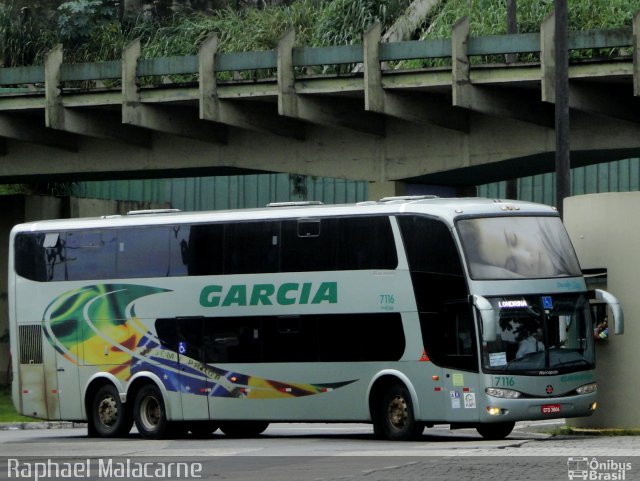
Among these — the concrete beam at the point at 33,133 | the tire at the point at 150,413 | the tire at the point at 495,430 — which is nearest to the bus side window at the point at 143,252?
the tire at the point at 150,413

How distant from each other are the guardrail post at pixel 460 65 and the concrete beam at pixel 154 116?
6.35 metres

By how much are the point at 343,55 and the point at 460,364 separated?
905 cm

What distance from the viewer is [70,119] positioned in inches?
1302

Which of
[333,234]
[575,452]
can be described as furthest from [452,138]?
[575,452]

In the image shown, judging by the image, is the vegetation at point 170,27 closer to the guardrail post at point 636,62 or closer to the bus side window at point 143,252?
A: the guardrail post at point 636,62

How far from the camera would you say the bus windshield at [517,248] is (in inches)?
885

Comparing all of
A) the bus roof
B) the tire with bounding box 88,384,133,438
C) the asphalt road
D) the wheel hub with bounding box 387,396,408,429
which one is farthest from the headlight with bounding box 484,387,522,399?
the tire with bounding box 88,384,133,438

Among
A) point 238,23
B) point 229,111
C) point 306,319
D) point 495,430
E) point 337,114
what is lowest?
point 495,430

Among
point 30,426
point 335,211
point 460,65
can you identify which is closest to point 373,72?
point 460,65

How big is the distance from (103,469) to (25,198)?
22.4m

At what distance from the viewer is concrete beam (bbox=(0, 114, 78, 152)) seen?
112 feet

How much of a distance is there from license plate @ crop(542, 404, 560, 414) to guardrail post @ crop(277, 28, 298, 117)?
10.1 metres

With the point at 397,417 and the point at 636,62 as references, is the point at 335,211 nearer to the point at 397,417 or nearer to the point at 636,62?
the point at 397,417

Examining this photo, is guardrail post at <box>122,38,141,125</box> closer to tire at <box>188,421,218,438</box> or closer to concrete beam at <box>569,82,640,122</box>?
tire at <box>188,421,218,438</box>
